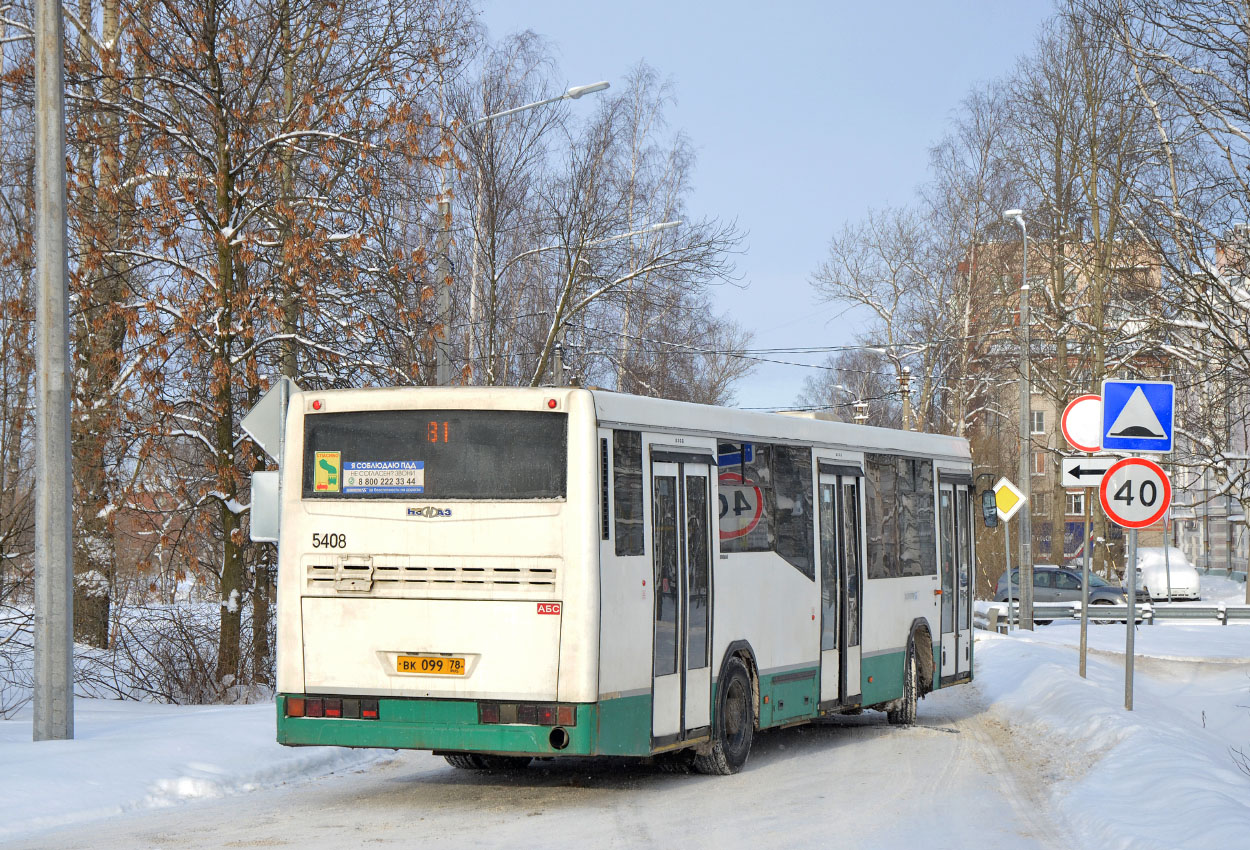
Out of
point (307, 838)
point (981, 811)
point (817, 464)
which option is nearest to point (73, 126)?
point (817, 464)

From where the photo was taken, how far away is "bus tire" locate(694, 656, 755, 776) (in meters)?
12.0

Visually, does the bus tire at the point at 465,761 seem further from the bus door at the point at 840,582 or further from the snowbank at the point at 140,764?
the bus door at the point at 840,582

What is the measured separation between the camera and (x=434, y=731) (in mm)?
10133

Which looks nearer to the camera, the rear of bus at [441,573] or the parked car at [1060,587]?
the rear of bus at [441,573]

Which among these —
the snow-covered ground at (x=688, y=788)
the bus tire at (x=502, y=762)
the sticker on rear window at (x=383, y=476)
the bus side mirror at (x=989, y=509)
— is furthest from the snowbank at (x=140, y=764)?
the bus side mirror at (x=989, y=509)

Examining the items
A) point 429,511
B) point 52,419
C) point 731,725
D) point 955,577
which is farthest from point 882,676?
point 52,419

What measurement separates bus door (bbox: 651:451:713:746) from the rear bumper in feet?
3.58

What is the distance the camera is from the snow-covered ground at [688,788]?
9109mm

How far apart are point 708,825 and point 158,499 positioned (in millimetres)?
9355

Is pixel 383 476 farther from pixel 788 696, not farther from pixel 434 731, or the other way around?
pixel 788 696

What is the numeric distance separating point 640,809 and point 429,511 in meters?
2.47

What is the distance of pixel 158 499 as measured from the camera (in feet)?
55.2

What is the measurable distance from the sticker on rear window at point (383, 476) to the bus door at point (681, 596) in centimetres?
175

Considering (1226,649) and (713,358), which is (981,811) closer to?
(1226,649)
